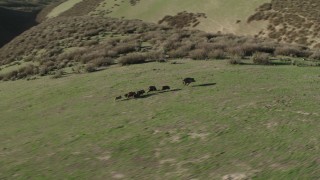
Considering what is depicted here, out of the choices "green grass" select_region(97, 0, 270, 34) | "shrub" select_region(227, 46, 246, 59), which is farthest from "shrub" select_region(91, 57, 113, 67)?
"green grass" select_region(97, 0, 270, 34)

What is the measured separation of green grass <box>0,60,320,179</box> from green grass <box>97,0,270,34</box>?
41.8m

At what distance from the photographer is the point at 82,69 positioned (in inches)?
1191

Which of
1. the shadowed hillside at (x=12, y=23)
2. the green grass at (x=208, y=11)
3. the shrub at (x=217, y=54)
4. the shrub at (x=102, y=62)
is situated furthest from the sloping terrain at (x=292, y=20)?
the shadowed hillside at (x=12, y=23)

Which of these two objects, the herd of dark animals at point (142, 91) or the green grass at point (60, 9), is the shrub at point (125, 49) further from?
the green grass at point (60, 9)

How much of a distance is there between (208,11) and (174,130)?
6106cm

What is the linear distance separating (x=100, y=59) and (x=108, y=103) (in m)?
12.3

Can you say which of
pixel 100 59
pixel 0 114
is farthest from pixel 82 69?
pixel 0 114

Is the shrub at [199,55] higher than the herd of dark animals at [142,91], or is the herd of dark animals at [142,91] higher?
→ the shrub at [199,55]

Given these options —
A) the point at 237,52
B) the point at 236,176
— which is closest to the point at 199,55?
the point at 237,52

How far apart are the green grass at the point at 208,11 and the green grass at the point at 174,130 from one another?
41.8m

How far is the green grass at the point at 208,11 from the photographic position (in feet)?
210

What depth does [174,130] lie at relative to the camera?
1355 cm

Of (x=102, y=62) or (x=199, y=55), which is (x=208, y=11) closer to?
(x=199, y=55)

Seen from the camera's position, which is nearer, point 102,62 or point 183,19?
point 102,62
